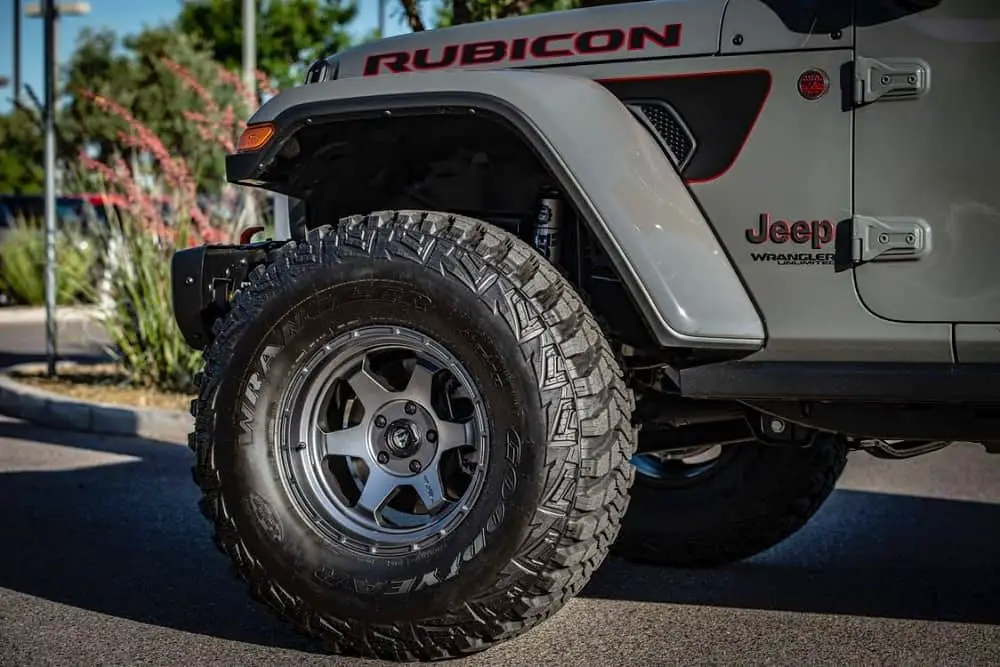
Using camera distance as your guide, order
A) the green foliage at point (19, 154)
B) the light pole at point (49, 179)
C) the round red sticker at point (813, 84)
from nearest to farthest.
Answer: the round red sticker at point (813, 84)
the light pole at point (49, 179)
the green foliage at point (19, 154)

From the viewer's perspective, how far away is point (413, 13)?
24.5ft

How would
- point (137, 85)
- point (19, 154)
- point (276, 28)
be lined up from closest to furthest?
1. point (137, 85)
2. point (19, 154)
3. point (276, 28)

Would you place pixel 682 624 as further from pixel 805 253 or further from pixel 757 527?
pixel 805 253

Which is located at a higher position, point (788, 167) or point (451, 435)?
point (788, 167)

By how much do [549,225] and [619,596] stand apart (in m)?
1.26

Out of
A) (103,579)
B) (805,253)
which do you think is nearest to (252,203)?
(103,579)

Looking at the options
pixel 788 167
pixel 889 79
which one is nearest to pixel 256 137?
pixel 788 167

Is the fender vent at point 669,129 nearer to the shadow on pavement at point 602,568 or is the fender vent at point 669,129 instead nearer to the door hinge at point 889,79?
the door hinge at point 889,79

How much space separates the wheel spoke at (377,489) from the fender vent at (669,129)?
3.56 feet

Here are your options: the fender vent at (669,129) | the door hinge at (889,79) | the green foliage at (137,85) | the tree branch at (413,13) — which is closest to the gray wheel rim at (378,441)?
the fender vent at (669,129)

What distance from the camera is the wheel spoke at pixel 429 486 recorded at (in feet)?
10.7

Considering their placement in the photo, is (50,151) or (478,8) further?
(50,151)

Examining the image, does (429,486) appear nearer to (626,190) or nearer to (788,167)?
(626,190)

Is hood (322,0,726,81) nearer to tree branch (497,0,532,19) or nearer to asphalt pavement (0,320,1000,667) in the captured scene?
asphalt pavement (0,320,1000,667)
